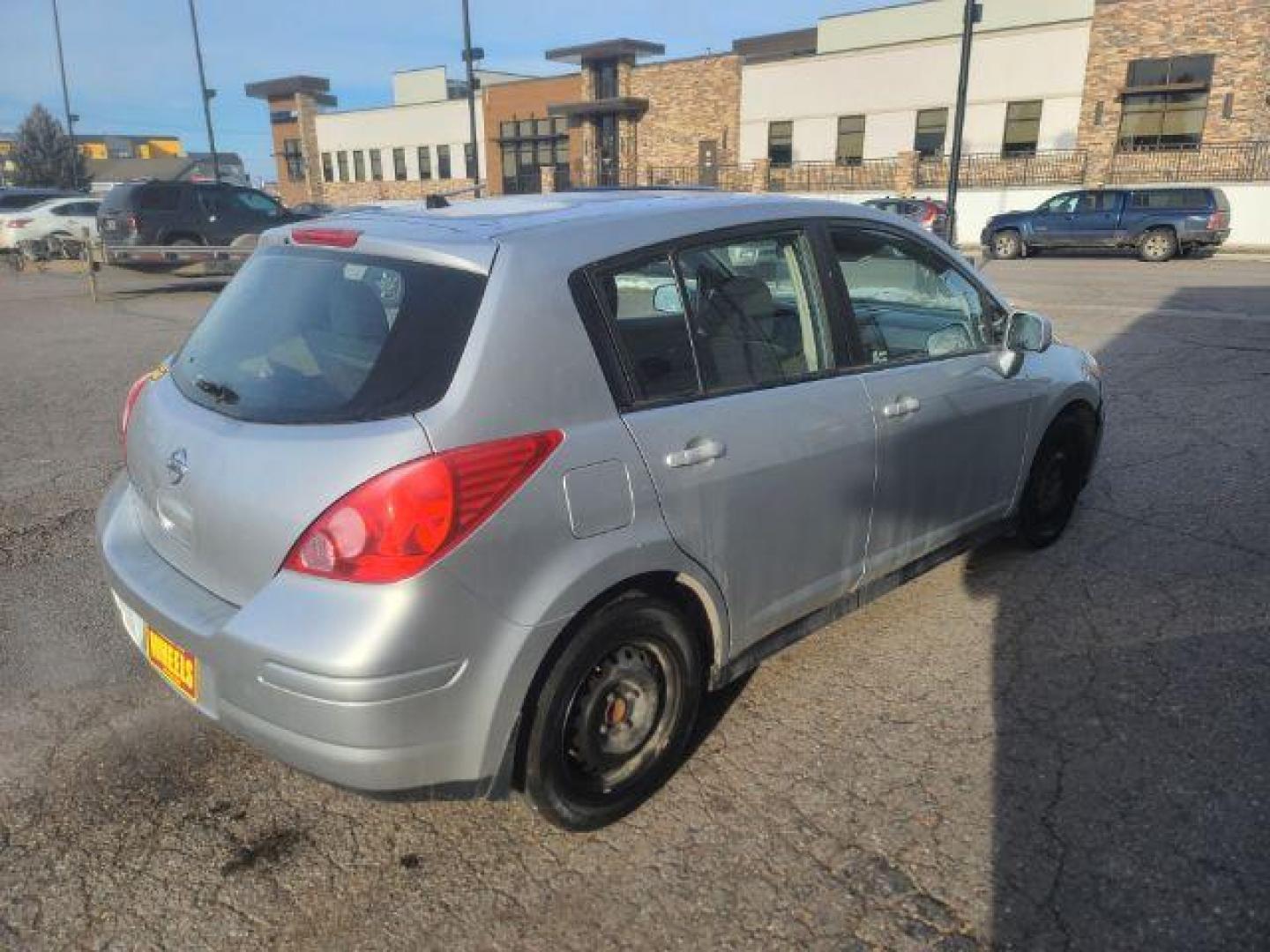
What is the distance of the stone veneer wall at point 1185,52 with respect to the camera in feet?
89.8

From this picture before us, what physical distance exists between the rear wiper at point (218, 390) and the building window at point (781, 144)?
37418mm

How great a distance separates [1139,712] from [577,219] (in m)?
2.47

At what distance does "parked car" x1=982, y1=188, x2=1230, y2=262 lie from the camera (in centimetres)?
2069

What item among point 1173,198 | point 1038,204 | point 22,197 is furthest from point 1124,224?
point 22,197

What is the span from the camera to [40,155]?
57656mm

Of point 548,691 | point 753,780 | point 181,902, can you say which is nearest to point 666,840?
point 753,780

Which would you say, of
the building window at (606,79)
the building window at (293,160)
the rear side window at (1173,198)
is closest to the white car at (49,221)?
the rear side window at (1173,198)

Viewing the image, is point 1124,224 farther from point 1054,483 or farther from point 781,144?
point 1054,483

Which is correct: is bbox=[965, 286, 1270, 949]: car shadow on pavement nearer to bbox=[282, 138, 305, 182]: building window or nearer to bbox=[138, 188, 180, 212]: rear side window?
bbox=[138, 188, 180, 212]: rear side window

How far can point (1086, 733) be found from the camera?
299 cm

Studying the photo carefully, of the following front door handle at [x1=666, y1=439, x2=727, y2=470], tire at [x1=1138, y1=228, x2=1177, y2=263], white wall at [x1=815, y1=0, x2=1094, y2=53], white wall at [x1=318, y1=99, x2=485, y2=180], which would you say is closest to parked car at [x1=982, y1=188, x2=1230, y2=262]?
tire at [x1=1138, y1=228, x2=1177, y2=263]

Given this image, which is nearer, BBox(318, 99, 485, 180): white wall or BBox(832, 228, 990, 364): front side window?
BBox(832, 228, 990, 364): front side window

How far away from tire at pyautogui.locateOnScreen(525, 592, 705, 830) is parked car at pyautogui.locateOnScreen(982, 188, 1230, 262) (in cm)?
2268

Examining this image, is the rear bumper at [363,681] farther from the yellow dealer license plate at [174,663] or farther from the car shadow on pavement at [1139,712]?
the car shadow on pavement at [1139,712]
